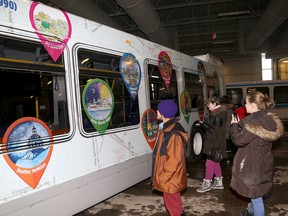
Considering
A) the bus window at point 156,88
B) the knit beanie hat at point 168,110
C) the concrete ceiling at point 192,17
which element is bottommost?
the knit beanie hat at point 168,110

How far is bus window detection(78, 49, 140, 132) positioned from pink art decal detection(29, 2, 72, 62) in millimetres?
323

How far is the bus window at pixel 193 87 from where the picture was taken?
7.09 m

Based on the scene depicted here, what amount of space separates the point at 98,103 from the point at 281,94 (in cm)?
1758

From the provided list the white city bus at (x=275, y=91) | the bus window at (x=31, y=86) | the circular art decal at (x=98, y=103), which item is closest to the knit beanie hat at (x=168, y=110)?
the circular art decal at (x=98, y=103)

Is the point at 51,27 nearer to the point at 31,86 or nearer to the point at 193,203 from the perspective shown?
the point at 31,86

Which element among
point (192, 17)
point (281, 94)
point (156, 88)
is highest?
point (192, 17)

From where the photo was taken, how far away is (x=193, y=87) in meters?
7.47

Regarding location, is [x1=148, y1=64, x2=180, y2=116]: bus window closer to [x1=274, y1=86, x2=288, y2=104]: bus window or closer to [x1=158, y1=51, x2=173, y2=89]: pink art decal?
[x1=158, y1=51, x2=173, y2=89]: pink art decal

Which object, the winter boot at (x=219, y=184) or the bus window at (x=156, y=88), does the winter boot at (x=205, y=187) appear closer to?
the winter boot at (x=219, y=184)

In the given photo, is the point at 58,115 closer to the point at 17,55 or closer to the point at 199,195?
the point at 17,55

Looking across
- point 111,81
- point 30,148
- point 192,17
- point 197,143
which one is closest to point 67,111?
point 30,148

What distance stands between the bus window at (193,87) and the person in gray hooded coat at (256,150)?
3.83 metres

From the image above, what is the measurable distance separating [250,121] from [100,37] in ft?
7.85

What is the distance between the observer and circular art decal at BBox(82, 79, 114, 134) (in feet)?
12.2
